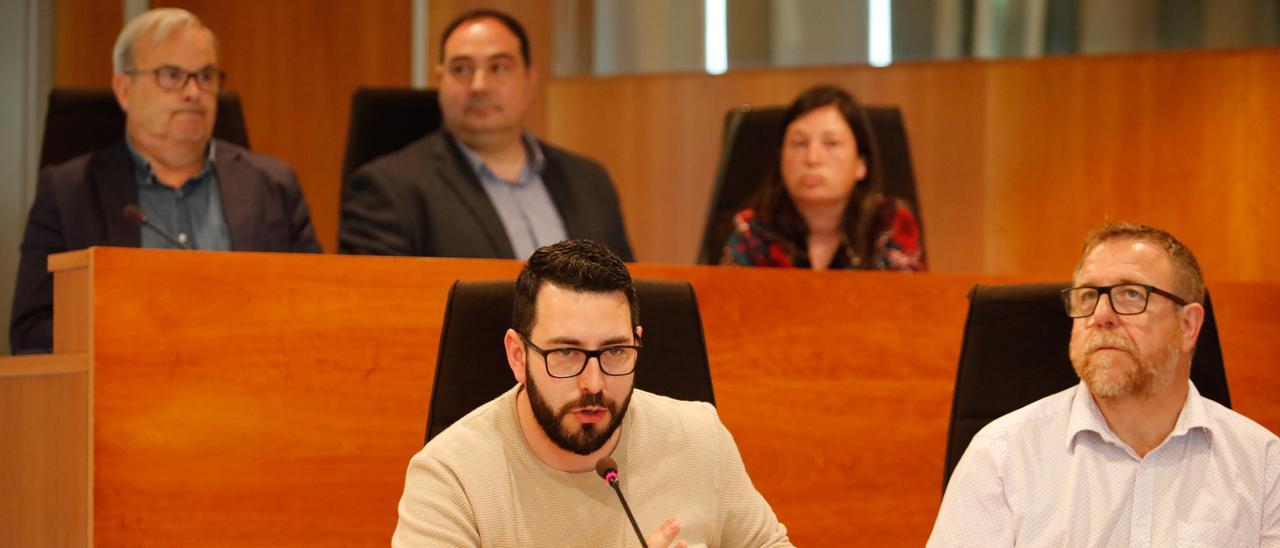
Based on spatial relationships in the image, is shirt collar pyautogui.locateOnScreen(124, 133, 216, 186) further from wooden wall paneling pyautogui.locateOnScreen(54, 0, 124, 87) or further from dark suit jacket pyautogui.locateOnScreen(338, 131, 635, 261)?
wooden wall paneling pyautogui.locateOnScreen(54, 0, 124, 87)

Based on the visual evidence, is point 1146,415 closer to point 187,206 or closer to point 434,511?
point 434,511

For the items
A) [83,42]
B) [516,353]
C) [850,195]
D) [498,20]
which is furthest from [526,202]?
[83,42]

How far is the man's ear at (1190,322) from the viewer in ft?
7.02

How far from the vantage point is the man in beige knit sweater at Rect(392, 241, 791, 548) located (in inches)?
71.7

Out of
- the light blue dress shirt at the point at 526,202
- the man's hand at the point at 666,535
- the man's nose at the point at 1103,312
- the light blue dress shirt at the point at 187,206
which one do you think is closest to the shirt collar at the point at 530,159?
the light blue dress shirt at the point at 526,202

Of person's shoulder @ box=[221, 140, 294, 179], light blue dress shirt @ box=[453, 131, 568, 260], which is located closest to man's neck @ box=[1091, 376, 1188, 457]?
light blue dress shirt @ box=[453, 131, 568, 260]

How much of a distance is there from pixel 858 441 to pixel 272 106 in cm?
260

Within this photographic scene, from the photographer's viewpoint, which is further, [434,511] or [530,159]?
[530,159]

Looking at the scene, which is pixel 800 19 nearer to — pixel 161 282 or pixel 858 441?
pixel 858 441

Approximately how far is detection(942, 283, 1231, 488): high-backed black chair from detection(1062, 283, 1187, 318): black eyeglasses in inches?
1.2

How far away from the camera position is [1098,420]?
211cm

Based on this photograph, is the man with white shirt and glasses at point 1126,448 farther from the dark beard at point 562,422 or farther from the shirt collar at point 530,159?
the shirt collar at point 530,159

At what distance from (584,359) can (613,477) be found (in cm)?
15

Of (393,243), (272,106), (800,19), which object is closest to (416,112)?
(393,243)
